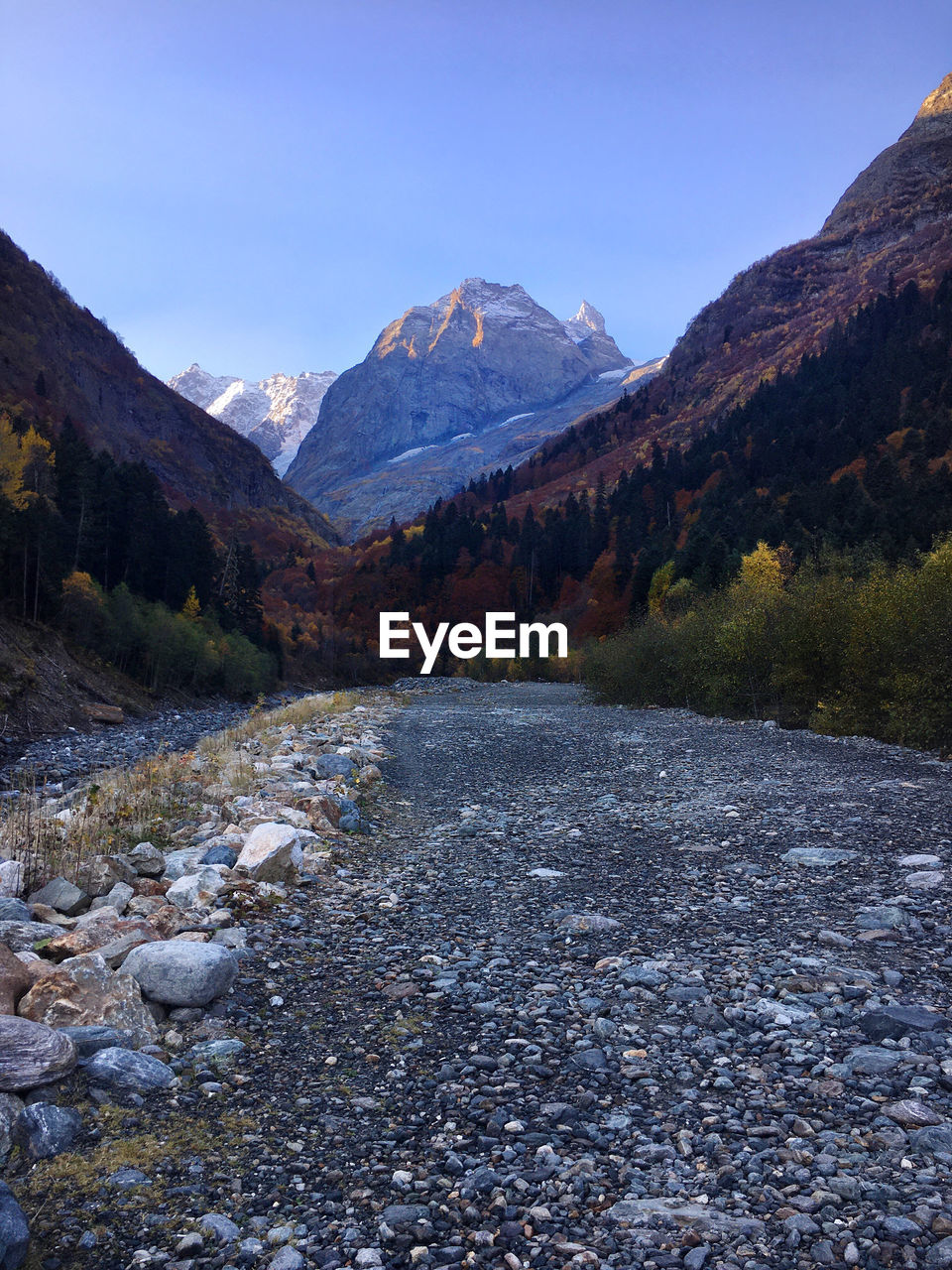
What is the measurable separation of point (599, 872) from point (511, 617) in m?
102

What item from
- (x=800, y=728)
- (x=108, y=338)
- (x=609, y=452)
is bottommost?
(x=800, y=728)

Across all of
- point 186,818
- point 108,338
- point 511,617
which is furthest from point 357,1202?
point 108,338

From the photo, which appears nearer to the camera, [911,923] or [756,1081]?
[756,1081]

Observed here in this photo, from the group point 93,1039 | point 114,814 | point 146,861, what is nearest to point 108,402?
point 114,814

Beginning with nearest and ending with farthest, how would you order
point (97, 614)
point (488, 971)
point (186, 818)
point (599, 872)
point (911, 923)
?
1. point (488, 971)
2. point (911, 923)
3. point (599, 872)
4. point (186, 818)
5. point (97, 614)

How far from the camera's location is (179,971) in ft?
16.4

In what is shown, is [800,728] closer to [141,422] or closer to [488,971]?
[488,971]

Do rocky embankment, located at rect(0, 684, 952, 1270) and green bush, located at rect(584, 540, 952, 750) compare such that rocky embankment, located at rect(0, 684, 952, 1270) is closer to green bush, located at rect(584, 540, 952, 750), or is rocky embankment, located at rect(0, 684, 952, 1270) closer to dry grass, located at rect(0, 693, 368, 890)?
dry grass, located at rect(0, 693, 368, 890)

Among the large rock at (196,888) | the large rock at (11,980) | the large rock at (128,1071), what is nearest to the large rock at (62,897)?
the large rock at (196,888)

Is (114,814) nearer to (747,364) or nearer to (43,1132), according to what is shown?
(43,1132)

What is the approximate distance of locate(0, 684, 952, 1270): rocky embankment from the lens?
296cm

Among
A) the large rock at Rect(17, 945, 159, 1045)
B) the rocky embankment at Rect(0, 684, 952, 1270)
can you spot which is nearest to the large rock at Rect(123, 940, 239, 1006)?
the rocky embankment at Rect(0, 684, 952, 1270)

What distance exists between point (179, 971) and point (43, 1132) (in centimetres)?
158

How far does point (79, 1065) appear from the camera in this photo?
13.1 ft
